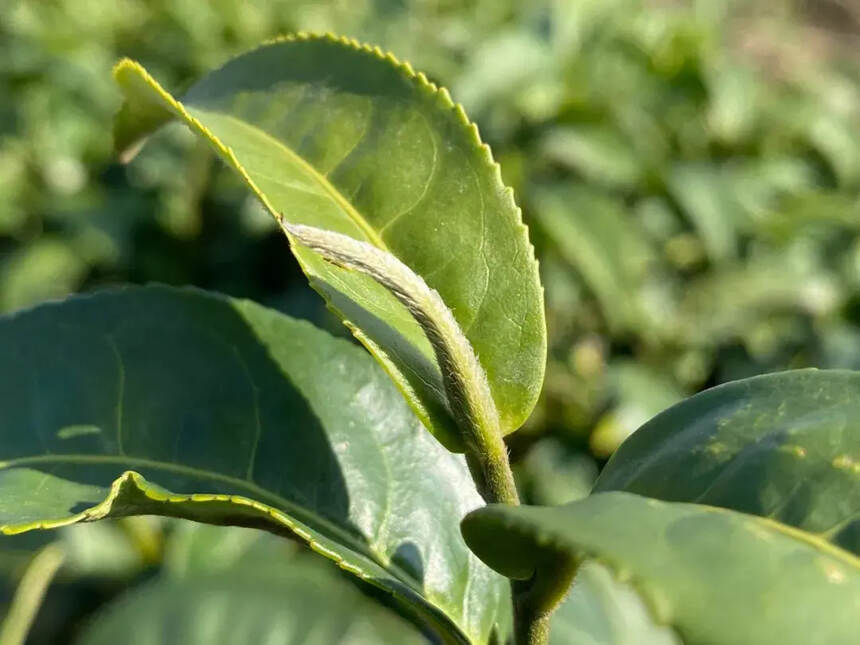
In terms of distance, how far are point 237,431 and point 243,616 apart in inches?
41.1

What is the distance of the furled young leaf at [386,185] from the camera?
1.96 ft

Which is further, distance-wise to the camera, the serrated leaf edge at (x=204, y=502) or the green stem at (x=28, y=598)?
the green stem at (x=28, y=598)

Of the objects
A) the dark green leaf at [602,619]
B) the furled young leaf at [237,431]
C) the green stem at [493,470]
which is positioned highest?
the green stem at [493,470]

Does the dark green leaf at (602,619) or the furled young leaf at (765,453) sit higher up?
the furled young leaf at (765,453)

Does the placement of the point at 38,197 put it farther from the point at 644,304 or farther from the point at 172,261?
the point at 644,304

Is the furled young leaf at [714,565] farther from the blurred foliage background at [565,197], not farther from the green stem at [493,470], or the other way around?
the blurred foliage background at [565,197]

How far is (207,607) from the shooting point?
65.6 inches

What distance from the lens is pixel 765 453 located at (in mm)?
492

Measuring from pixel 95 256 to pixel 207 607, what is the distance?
1241 mm

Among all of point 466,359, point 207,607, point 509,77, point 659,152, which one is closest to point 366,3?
point 509,77

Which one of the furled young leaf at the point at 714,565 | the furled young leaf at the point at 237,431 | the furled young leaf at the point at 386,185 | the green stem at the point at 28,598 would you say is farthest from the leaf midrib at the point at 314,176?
the green stem at the point at 28,598

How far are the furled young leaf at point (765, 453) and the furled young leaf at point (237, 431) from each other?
187mm

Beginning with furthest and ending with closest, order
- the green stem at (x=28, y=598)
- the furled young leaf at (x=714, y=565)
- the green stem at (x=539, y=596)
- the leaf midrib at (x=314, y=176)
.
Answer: the green stem at (x=28, y=598) → the leaf midrib at (x=314, y=176) → the green stem at (x=539, y=596) → the furled young leaf at (x=714, y=565)

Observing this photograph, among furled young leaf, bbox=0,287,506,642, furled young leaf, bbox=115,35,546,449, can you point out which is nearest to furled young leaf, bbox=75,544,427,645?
furled young leaf, bbox=0,287,506,642
